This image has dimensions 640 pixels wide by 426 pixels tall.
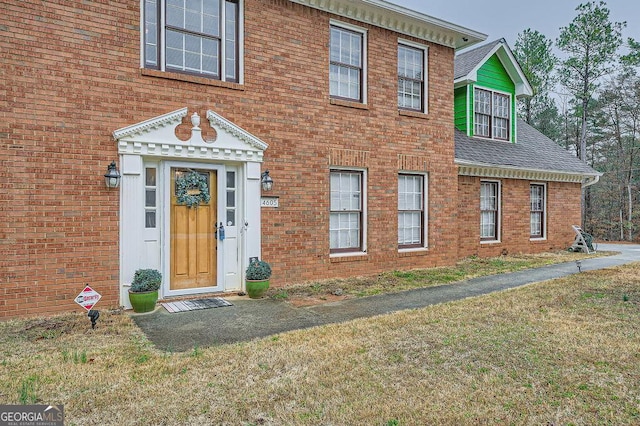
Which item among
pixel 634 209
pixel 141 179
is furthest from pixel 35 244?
pixel 634 209

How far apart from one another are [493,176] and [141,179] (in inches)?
389

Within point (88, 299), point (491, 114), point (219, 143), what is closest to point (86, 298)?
point (88, 299)

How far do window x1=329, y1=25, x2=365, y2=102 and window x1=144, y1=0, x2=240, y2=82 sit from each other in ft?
7.04

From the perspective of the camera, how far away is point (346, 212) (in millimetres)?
8883

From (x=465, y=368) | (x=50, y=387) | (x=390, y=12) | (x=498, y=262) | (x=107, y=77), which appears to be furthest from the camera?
(x=498, y=262)

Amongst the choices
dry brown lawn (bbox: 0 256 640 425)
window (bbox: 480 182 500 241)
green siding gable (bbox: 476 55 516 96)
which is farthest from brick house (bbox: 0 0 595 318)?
green siding gable (bbox: 476 55 516 96)

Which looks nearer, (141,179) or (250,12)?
(141,179)

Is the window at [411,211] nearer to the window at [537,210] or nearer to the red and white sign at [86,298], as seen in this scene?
the window at [537,210]

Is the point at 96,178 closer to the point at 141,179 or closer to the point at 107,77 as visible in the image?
the point at 141,179

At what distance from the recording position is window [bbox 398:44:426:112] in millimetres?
9656

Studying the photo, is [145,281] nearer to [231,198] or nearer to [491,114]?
[231,198]

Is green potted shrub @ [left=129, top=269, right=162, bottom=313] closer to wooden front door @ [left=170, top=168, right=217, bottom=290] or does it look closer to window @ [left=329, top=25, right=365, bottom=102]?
wooden front door @ [left=170, top=168, right=217, bottom=290]

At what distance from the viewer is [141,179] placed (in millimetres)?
6504

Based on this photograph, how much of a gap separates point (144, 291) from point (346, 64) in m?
5.96
